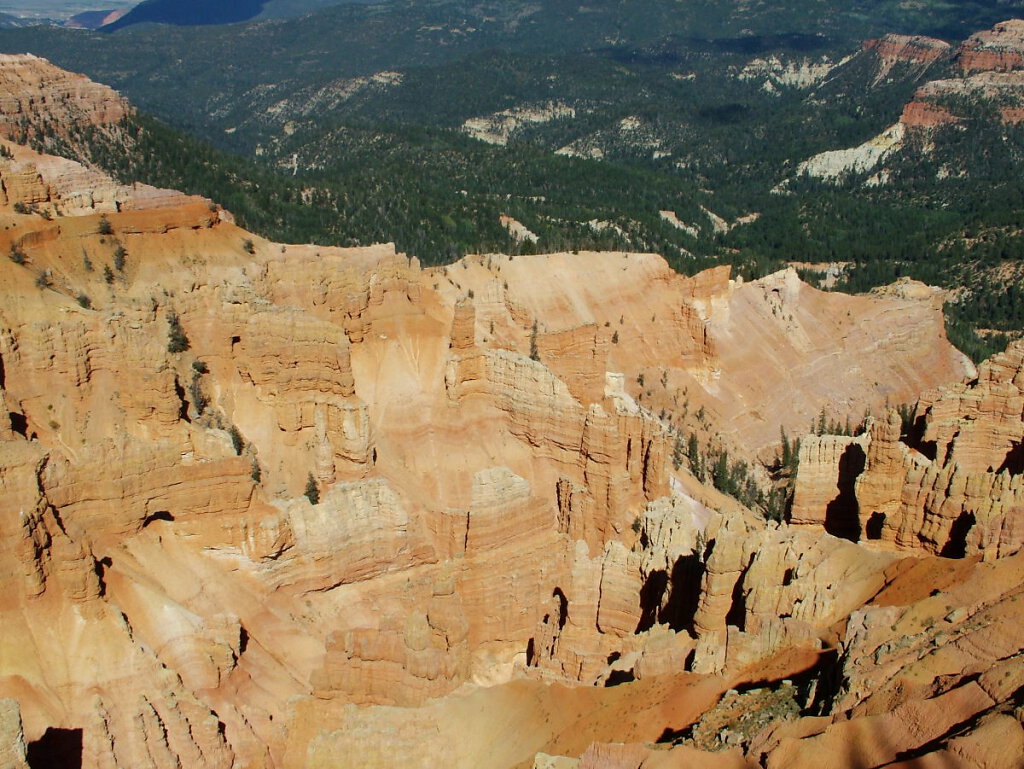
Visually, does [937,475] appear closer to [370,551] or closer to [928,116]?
[370,551]

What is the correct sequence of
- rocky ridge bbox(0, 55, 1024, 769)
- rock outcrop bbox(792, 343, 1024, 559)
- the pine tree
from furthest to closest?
the pine tree
rock outcrop bbox(792, 343, 1024, 559)
rocky ridge bbox(0, 55, 1024, 769)

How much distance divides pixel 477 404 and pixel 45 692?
20.7 metres

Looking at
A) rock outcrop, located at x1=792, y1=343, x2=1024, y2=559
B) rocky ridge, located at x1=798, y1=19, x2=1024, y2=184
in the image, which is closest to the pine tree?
rock outcrop, located at x1=792, y1=343, x2=1024, y2=559

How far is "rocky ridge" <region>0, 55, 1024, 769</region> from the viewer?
93.5 feet

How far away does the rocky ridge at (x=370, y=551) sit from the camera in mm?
28500

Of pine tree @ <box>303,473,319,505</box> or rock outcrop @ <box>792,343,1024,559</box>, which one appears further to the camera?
pine tree @ <box>303,473,319,505</box>

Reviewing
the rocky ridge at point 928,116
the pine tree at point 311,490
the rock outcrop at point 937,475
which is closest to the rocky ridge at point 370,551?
the pine tree at point 311,490

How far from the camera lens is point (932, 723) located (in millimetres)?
20797

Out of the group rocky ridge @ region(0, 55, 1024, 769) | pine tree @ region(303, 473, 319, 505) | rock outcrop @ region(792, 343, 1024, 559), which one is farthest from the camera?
pine tree @ region(303, 473, 319, 505)

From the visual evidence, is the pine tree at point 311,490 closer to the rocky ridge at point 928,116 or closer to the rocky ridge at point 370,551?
the rocky ridge at point 370,551

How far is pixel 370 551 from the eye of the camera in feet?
129

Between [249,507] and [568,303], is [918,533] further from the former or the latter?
[568,303]

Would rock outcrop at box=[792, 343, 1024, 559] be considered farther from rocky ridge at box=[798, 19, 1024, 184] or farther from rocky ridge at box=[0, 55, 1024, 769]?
rocky ridge at box=[798, 19, 1024, 184]

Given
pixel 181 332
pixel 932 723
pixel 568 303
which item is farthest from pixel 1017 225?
pixel 932 723
